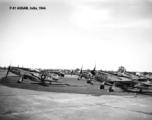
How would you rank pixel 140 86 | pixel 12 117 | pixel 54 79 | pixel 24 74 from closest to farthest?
1. pixel 12 117
2. pixel 140 86
3. pixel 24 74
4. pixel 54 79

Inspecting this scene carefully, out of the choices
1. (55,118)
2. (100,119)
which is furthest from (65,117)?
(100,119)

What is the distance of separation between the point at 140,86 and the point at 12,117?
55.1 feet

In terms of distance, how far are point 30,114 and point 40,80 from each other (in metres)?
15.8

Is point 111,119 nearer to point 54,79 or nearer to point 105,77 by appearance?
point 105,77

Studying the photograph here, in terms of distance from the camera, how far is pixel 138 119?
5949 mm

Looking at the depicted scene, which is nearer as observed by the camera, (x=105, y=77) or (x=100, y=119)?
(x=100, y=119)

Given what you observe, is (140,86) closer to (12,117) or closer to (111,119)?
(111,119)

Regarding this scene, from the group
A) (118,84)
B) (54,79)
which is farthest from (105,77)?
(54,79)

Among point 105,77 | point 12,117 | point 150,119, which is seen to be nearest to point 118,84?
point 105,77

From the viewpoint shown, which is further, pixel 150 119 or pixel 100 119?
pixel 150 119

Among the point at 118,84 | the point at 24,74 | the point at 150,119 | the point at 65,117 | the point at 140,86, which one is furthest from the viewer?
the point at 24,74

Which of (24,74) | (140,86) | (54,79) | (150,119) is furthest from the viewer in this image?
(54,79)

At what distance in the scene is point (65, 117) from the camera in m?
5.66

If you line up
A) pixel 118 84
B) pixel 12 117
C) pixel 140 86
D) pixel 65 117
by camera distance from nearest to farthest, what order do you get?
pixel 12 117 < pixel 65 117 < pixel 140 86 < pixel 118 84
